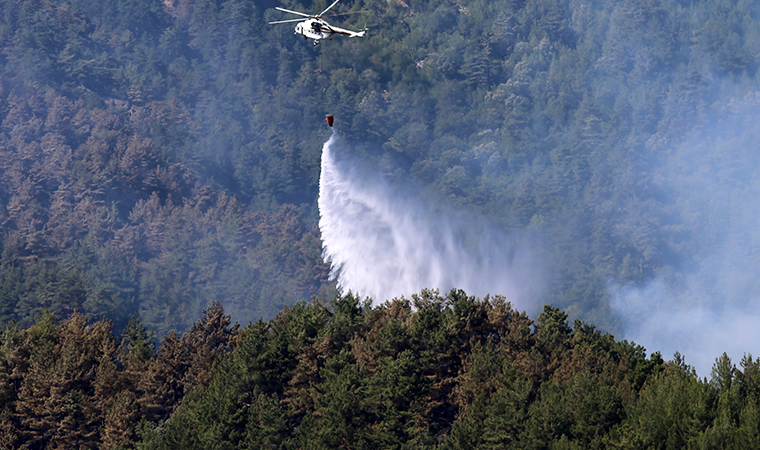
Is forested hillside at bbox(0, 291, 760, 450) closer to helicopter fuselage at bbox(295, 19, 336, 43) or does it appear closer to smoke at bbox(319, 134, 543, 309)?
helicopter fuselage at bbox(295, 19, 336, 43)

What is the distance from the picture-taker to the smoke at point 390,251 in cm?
13200

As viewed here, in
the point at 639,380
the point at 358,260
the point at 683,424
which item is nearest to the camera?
the point at 683,424

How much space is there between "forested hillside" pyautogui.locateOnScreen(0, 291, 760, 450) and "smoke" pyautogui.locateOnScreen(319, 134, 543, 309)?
30770 mm

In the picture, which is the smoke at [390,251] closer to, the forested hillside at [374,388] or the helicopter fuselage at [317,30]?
the forested hillside at [374,388]

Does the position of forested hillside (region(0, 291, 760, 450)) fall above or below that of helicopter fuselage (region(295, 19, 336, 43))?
below

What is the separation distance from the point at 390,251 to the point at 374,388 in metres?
66.1

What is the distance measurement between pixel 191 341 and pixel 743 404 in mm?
44012

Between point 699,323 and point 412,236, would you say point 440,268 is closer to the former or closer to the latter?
point 412,236

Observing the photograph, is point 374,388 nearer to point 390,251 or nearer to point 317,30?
point 317,30

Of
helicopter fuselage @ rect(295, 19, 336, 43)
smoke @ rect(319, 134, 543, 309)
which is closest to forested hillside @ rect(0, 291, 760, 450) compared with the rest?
helicopter fuselage @ rect(295, 19, 336, 43)

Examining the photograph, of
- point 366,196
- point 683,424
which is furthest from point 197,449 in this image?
point 366,196

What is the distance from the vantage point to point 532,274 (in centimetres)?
19775

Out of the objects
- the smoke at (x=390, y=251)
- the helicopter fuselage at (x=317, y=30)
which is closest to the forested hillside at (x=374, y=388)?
the helicopter fuselage at (x=317, y=30)

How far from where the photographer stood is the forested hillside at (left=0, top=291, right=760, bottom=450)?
7525 cm
